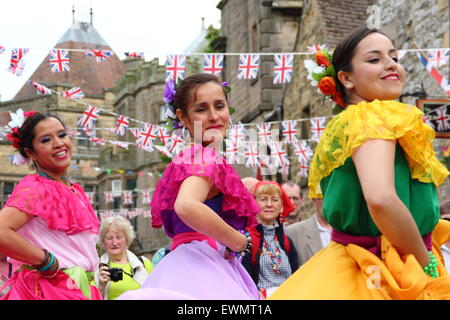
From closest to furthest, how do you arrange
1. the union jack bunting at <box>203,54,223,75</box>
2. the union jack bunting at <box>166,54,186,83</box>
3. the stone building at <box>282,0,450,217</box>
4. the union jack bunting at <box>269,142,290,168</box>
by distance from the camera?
1. the union jack bunting at <box>166,54,186,83</box>
2. the union jack bunting at <box>203,54,223,75</box>
3. the stone building at <box>282,0,450,217</box>
4. the union jack bunting at <box>269,142,290,168</box>

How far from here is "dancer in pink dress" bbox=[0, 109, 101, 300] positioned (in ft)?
13.3

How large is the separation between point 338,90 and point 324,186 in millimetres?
448

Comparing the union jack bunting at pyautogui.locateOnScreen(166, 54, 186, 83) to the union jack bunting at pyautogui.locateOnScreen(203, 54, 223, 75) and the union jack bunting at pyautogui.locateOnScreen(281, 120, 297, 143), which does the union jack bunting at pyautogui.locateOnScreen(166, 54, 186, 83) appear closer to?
the union jack bunting at pyautogui.locateOnScreen(203, 54, 223, 75)

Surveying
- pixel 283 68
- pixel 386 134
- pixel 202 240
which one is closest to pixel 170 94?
pixel 202 240

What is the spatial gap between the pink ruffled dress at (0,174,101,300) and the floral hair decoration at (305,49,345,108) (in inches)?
65.5

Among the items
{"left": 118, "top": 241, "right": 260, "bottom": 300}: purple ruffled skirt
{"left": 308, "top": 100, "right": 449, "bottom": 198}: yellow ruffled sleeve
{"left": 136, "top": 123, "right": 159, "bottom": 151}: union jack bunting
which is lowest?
{"left": 118, "top": 241, "right": 260, "bottom": 300}: purple ruffled skirt

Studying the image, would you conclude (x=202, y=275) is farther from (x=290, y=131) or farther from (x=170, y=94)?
(x=290, y=131)

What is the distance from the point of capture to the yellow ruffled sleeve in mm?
2682

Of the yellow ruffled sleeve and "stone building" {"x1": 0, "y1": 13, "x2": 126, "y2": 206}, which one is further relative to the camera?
"stone building" {"x1": 0, "y1": 13, "x2": 126, "y2": 206}

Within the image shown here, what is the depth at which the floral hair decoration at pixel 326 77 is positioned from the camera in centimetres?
319

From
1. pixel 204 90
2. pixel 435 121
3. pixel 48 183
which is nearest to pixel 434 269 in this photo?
pixel 204 90

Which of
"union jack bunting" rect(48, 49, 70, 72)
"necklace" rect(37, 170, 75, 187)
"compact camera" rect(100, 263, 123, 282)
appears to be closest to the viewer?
"necklace" rect(37, 170, 75, 187)

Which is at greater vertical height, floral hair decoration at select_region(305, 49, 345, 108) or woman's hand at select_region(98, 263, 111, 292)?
floral hair decoration at select_region(305, 49, 345, 108)

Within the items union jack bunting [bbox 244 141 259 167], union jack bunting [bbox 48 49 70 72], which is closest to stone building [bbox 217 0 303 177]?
union jack bunting [bbox 244 141 259 167]
